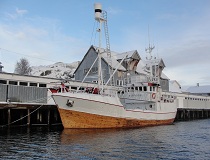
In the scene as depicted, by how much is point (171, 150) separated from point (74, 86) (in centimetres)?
2157

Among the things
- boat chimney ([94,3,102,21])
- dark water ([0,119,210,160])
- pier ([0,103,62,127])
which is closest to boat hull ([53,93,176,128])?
pier ([0,103,62,127])

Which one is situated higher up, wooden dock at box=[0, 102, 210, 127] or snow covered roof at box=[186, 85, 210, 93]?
snow covered roof at box=[186, 85, 210, 93]

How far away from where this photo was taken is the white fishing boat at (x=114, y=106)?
2528 centimetres

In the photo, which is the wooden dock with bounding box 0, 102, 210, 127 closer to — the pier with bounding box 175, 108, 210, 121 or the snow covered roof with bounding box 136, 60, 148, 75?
the snow covered roof with bounding box 136, 60, 148, 75

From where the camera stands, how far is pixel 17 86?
2892 cm

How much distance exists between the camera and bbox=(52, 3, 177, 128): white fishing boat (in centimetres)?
2528

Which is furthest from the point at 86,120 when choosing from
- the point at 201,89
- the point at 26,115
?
the point at 201,89

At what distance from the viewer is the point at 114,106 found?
27.4m

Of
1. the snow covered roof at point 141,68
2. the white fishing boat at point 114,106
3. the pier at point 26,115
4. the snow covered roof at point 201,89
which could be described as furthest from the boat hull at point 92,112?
the snow covered roof at point 201,89

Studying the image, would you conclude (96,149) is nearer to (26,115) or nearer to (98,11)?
(26,115)

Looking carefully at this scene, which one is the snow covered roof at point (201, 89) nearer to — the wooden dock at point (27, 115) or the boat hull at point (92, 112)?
the boat hull at point (92, 112)

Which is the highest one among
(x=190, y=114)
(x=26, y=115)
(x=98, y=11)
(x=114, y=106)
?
(x=98, y=11)

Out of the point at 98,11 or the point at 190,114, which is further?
the point at 190,114

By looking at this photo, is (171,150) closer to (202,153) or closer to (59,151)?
(202,153)
